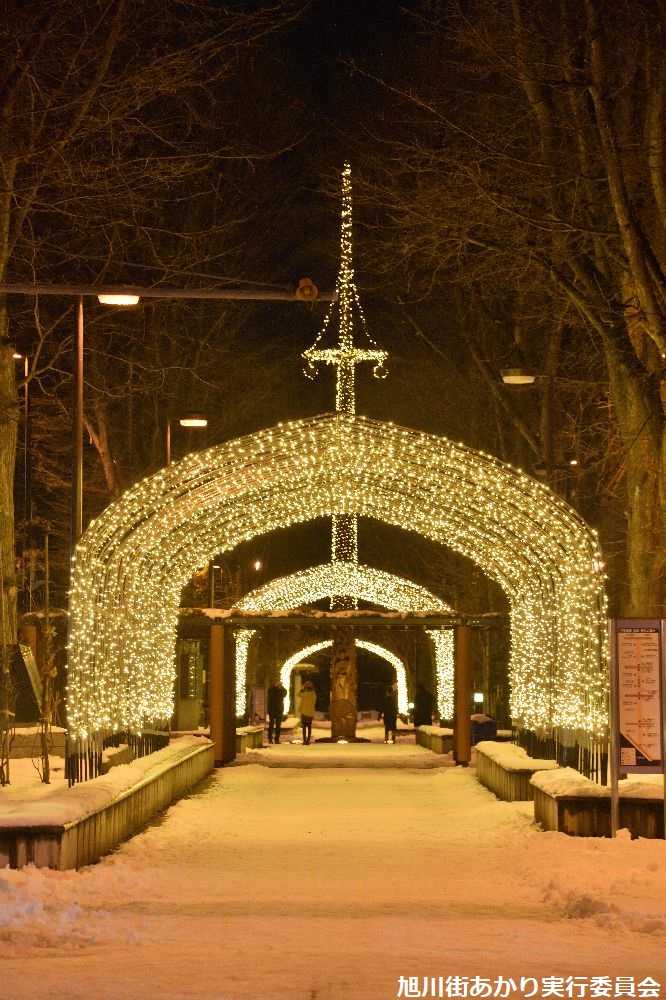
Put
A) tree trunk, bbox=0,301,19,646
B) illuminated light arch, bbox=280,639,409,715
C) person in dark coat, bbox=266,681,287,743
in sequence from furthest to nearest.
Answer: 1. illuminated light arch, bbox=280,639,409,715
2. person in dark coat, bbox=266,681,287,743
3. tree trunk, bbox=0,301,19,646

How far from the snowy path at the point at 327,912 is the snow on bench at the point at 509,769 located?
199 cm

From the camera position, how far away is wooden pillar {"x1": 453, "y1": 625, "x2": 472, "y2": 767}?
93.1 ft


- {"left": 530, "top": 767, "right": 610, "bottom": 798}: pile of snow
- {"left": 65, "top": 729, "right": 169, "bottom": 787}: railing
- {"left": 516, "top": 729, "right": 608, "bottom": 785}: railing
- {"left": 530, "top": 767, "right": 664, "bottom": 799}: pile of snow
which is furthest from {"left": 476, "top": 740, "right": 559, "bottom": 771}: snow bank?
{"left": 65, "top": 729, "right": 169, "bottom": 787}: railing

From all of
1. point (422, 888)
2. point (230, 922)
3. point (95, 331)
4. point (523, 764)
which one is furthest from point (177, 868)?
point (95, 331)

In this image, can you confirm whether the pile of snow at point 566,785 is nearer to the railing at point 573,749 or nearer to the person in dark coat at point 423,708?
the railing at point 573,749

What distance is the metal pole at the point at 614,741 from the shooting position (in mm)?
13894

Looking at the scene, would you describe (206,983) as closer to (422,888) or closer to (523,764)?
(422,888)

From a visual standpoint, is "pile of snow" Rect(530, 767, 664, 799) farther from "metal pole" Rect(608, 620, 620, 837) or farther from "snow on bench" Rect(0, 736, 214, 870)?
"snow on bench" Rect(0, 736, 214, 870)

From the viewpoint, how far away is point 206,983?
27.0 feet

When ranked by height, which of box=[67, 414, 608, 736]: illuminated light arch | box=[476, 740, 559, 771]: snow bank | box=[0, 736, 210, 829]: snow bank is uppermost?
box=[67, 414, 608, 736]: illuminated light arch

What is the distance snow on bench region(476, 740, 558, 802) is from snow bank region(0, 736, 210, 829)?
4099 mm

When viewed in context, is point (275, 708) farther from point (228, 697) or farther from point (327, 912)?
point (327, 912)

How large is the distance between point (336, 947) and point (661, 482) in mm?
9614

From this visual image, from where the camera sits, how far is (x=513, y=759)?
20375mm
